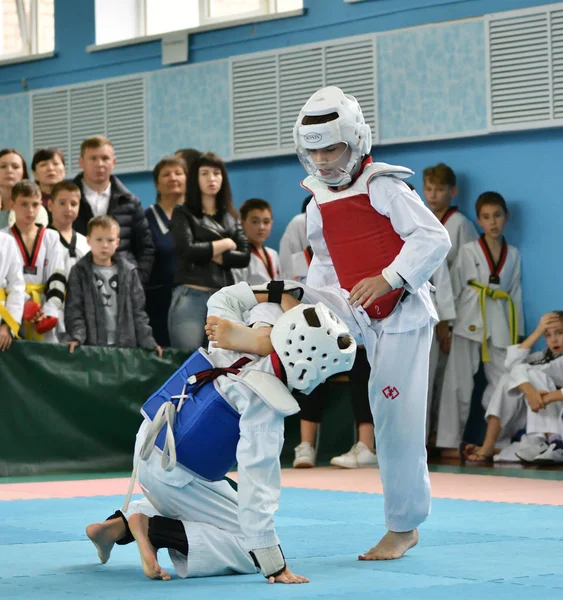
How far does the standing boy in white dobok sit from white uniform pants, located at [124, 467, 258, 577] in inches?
21.2

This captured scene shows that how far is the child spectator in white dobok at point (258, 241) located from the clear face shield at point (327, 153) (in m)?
5.09

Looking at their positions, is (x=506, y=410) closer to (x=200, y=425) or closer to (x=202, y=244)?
(x=202, y=244)

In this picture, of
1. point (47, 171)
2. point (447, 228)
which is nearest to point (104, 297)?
point (47, 171)

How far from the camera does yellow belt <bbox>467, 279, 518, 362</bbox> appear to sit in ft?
30.4

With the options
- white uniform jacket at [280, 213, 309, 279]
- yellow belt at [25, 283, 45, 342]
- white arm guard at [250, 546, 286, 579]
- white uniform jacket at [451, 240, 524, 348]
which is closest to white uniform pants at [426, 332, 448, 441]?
white uniform jacket at [451, 240, 524, 348]

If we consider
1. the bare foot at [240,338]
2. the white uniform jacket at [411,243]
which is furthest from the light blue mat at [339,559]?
the white uniform jacket at [411,243]

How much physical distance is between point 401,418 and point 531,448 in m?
4.55

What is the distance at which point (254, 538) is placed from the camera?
3.71m

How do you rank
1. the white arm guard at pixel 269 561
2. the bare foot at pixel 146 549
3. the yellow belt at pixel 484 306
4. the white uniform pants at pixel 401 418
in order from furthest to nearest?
the yellow belt at pixel 484 306 < the white uniform pants at pixel 401 418 < the bare foot at pixel 146 549 < the white arm guard at pixel 269 561

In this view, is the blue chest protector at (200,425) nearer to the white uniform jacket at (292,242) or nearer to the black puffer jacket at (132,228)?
the black puffer jacket at (132,228)

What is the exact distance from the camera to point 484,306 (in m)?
9.28

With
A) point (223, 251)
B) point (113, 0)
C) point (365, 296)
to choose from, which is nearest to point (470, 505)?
point (365, 296)

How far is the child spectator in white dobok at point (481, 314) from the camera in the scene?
930cm

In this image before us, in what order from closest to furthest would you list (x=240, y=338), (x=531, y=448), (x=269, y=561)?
(x=269, y=561) → (x=240, y=338) → (x=531, y=448)
